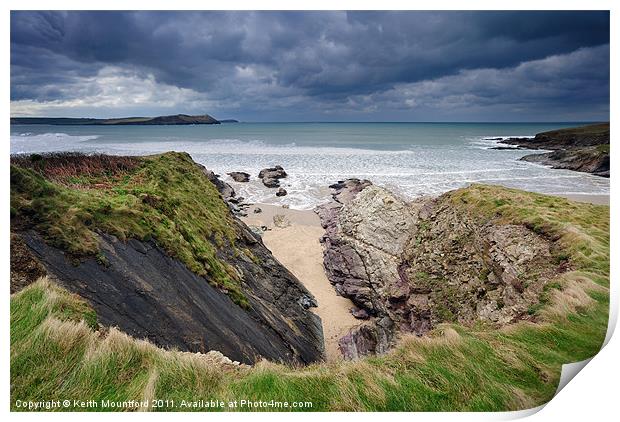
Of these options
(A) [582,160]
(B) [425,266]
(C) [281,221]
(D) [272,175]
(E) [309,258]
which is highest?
(A) [582,160]

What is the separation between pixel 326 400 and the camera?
3.21 meters

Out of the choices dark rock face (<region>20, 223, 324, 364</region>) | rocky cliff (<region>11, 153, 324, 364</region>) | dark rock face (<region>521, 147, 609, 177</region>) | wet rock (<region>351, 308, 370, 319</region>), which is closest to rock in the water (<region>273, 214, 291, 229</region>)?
wet rock (<region>351, 308, 370, 319</region>)

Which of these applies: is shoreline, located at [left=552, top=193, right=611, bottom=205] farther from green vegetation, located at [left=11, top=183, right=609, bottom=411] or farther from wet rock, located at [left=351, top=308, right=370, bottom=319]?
wet rock, located at [left=351, top=308, right=370, bottom=319]

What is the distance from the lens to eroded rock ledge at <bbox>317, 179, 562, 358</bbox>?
5.98 m

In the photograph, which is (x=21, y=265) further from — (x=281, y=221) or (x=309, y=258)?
(x=281, y=221)

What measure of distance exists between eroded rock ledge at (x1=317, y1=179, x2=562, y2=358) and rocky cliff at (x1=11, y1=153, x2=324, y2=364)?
266 cm

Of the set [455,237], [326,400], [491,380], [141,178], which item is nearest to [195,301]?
[326,400]

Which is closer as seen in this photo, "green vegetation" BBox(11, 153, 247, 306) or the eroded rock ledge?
"green vegetation" BBox(11, 153, 247, 306)

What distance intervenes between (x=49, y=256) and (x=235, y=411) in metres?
2.66

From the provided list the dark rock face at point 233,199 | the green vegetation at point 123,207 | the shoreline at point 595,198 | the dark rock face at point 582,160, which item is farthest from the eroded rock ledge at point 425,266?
the dark rock face at point 233,199

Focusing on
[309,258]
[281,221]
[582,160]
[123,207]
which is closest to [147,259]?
[123,207]

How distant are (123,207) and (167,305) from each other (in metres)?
1.65

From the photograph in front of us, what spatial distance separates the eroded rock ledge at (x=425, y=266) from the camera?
598 centimetres

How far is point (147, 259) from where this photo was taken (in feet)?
14.3
